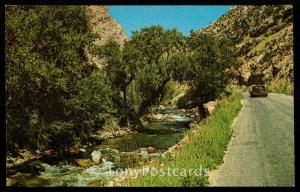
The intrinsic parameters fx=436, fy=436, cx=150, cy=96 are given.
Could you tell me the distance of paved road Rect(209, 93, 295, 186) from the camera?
13.2 meters

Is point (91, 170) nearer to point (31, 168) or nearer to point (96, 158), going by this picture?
point (96, 158)

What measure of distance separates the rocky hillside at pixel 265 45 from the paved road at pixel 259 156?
3019 cm

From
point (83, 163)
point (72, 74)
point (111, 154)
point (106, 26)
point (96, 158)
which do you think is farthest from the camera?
point (106, 26)

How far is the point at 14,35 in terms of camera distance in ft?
64.9

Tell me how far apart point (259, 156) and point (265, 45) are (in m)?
68.6

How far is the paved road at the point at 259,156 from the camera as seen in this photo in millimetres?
13250

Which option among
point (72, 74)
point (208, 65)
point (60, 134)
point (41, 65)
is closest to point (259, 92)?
point (208, 65)

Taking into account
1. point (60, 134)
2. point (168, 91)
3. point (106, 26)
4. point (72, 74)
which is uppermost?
point (106, 26)

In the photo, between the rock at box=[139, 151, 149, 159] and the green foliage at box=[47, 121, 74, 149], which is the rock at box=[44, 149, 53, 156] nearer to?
the green foliage at box=[47, 121, 74, 149]

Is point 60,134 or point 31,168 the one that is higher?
point 60,134

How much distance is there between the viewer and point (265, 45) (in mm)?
81438

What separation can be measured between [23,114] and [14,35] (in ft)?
17.4

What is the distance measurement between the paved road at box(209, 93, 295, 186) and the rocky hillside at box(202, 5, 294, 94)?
30191mm
